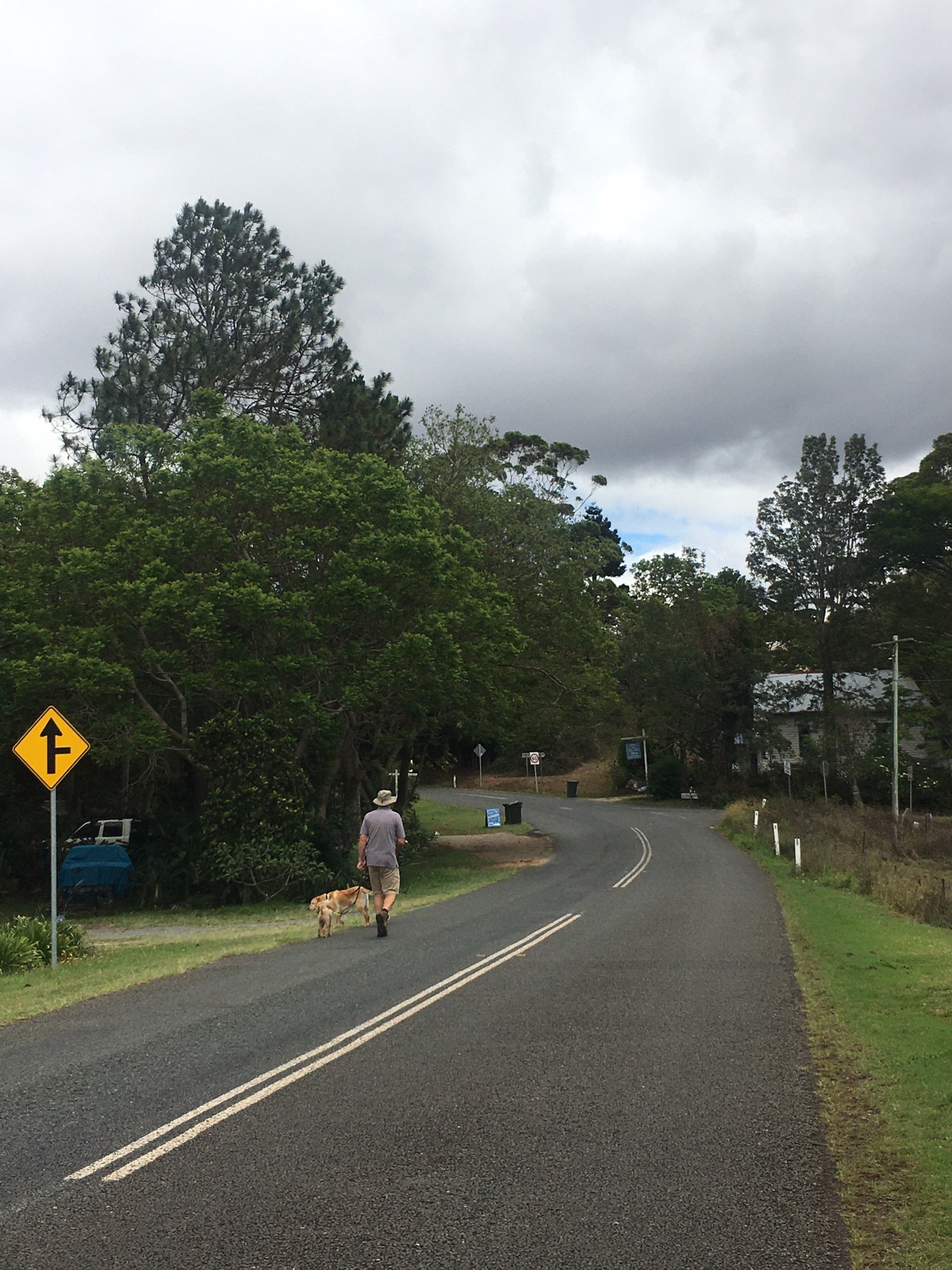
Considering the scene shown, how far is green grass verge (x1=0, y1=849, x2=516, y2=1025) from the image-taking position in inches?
448

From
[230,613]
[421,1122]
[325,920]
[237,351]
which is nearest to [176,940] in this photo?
[325,920]

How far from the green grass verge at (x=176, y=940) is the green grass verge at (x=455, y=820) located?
51.0ft

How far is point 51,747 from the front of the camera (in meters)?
13.4

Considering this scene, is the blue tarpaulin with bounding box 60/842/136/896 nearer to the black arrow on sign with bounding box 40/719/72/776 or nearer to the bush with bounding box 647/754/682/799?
the black arrow on sign with bounding box 40/719/72/776

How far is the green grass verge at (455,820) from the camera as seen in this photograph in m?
49.1

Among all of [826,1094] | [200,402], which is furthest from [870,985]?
[200,402]

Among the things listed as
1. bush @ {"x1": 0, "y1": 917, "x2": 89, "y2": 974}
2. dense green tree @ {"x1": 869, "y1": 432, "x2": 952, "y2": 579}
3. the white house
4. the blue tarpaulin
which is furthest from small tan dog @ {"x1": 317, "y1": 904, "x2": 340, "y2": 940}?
dense green tree @ {"x1": 869, "y1": 432, "x2": 952, "y2": 579}

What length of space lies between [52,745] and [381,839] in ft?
14.9

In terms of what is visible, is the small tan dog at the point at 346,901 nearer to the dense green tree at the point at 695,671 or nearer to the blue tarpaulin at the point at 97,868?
the blue tarpaulin at the point at 97,868

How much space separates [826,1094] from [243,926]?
50.0 ft

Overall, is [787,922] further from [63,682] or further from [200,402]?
[200,402]

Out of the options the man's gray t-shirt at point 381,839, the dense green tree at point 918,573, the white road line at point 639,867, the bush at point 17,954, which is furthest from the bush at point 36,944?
the dense green tree at point 918,573

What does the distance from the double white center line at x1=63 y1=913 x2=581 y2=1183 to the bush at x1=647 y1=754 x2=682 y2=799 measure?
61.4 m

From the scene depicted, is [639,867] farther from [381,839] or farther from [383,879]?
[381,839]
